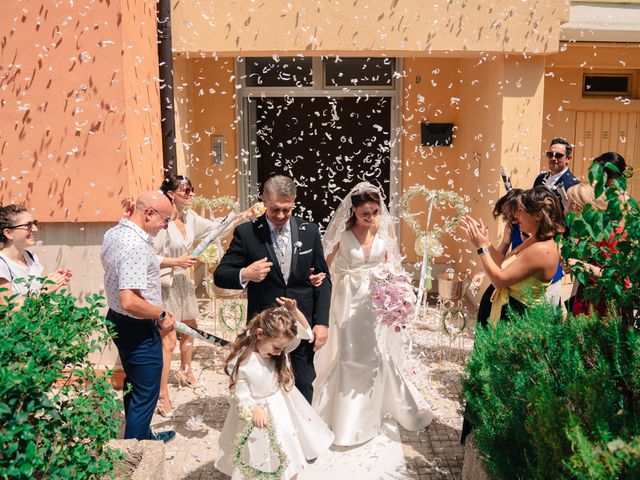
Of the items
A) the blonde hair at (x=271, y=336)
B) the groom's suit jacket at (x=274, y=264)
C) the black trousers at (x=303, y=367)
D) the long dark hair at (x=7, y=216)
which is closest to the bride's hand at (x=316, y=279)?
the groom's suit jacket at (x=274, y=264)

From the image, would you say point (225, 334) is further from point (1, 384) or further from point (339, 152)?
point (339, 152)

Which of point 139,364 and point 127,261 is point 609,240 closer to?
point 127,261

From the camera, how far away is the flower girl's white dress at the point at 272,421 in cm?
356

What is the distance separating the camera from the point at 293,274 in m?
4.20

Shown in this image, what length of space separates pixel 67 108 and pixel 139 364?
2.42 m

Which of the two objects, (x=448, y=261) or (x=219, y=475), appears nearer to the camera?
(x=219, y=475)

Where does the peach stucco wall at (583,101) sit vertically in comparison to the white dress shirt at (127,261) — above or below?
above

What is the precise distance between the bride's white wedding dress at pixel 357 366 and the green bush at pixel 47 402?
204 centimetres

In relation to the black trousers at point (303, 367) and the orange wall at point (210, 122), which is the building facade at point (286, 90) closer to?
the orange wall at point (210, 122)

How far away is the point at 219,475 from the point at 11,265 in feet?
6.22

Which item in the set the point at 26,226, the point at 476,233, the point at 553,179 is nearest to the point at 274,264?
the point at 476,233

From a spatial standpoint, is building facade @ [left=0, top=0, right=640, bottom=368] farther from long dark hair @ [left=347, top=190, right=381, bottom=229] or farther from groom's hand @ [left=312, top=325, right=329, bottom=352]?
groom's hand @ [left=312, top=325, right=329, bottom=352]

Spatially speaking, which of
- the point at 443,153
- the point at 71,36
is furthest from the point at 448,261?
the point at 71,36

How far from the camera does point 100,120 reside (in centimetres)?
530
